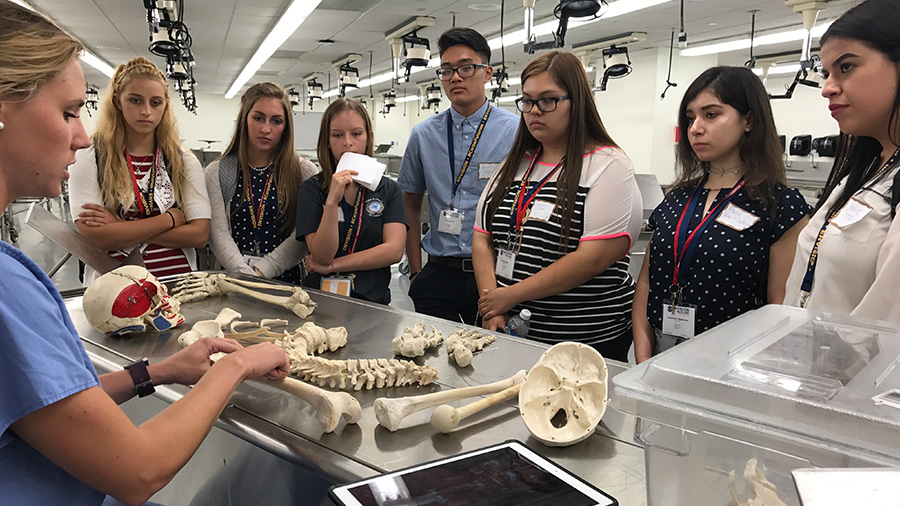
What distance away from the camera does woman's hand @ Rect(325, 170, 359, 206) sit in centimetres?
244

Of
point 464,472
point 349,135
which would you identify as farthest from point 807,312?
point 349,135

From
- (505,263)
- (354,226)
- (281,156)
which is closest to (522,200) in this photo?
(505,263)

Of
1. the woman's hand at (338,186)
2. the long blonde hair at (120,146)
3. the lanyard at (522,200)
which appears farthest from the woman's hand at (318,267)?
the lanyard at (522,200)

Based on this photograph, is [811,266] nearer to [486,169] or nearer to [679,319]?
[679,319]

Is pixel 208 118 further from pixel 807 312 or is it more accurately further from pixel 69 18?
pixel 807 312

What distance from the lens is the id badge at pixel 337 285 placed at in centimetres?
251

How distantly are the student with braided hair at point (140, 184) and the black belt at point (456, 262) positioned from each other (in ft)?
3.52

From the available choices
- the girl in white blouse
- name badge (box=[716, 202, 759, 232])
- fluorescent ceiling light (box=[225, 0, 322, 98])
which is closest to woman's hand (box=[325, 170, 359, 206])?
name badge (box=[716, 202, 759, 232])

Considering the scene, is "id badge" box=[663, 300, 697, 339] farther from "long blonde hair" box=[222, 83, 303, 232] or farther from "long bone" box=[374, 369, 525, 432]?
"long blonde hair" box=[222, 83, 303, 232]

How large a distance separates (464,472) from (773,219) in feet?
4.95

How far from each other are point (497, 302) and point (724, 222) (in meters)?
0.81

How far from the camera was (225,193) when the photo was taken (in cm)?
285

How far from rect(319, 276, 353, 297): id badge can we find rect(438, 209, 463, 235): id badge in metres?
0.57

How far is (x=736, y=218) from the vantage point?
194 centimetres
